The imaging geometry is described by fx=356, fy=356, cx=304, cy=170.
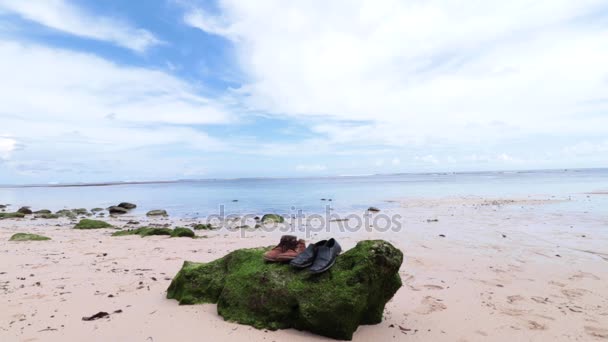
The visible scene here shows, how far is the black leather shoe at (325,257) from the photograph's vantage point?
5422mm

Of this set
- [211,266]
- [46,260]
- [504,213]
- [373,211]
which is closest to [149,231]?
[46,260]

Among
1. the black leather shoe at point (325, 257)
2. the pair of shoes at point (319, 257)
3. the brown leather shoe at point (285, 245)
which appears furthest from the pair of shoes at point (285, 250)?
the black leather shoe at point (325, 257)

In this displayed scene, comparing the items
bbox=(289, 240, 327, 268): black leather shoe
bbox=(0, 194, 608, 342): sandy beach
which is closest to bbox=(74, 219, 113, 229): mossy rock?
bbox=(0, 194, 608, 342): sandy beach

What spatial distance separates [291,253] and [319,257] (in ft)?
1.97

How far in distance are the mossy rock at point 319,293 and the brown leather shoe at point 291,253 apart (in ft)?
0.36

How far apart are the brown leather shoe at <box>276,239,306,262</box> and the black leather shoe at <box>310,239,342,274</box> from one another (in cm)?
44

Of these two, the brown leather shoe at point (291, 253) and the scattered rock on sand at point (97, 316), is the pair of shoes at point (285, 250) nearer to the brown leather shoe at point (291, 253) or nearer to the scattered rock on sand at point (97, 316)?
the brown leather shoe at point (291, 253)

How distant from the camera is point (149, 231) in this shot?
1652 centimetres

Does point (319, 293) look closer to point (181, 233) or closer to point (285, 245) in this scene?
point (285, 245)

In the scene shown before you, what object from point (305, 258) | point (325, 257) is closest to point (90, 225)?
point (305, 258)

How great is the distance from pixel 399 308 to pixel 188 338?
11.7ft

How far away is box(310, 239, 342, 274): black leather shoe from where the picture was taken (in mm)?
5422

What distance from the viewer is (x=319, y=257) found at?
5.66 m

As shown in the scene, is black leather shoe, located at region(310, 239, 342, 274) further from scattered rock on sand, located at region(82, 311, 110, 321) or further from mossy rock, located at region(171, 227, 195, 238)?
mossy rock, located at region(171, 227, 195, 238)
